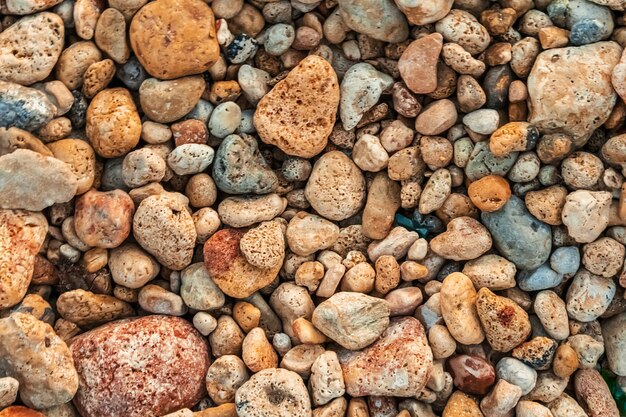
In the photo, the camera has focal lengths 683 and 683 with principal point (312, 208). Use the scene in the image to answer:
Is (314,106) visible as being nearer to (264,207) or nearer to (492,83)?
(264,207)

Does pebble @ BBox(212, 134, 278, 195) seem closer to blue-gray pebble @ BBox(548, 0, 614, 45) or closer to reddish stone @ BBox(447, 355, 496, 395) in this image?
reddish stone @ BBox(447, 355, 496, 395)

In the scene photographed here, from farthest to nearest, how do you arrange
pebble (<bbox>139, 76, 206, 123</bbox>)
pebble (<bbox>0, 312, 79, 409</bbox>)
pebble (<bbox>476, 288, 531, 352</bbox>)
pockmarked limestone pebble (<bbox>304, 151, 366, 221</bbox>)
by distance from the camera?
1. pockmarked limestone pebble (<bbox>304, 151, 366, 221</bbox>)
2. pebble (<bbox>139, 76, 206, 123</bbox>)
3. pebble (<bbox>476, 288, 531, 352</bbox>)
4. pebble (<bbox>0, 312, 79, 409</bbox>)

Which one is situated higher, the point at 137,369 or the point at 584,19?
the point at 584,19

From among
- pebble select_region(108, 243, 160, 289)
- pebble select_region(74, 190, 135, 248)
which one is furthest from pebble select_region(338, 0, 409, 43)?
pebble select_region(108, 243, 160, 289)

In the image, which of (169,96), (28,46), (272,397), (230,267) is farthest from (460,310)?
(28,46)

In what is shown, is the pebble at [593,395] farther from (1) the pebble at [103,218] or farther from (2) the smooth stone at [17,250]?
(2) the smooth stone at [17,250]

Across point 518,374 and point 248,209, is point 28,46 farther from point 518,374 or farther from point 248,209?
point 518,374

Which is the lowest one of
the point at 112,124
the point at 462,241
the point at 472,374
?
the point at 472,374
